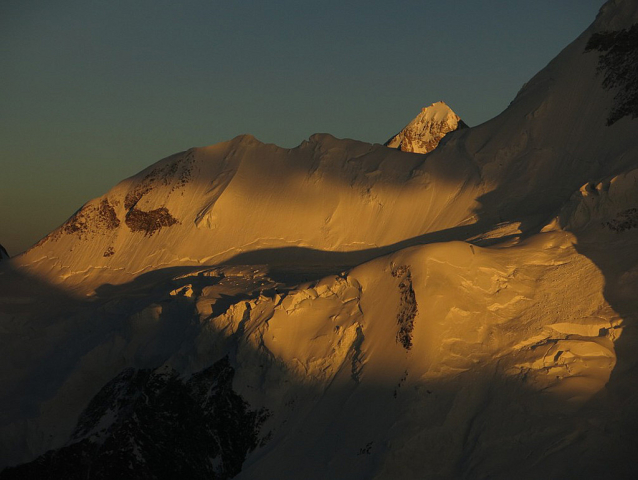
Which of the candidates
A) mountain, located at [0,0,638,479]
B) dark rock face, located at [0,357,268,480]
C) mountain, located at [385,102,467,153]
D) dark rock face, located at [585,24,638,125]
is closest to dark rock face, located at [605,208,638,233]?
mountain, located at [0,0,638,479]

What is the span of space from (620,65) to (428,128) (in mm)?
44348

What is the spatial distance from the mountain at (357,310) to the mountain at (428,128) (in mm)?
33670

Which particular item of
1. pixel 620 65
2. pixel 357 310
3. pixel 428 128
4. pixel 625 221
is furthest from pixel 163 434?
pixel 428 128

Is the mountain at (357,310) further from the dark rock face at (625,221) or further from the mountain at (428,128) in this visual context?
the mountain at (428,128)

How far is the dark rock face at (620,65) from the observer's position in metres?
46.0

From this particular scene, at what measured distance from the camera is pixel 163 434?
1481 inches

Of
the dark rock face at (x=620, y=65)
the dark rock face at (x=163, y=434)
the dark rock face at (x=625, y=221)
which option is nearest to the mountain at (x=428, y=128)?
the dark rock face at (x=620, y=65)

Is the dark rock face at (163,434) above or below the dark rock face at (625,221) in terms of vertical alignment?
above

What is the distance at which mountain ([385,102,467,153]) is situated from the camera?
9019 cm

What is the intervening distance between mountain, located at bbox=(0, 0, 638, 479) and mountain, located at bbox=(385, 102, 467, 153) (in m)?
33.7

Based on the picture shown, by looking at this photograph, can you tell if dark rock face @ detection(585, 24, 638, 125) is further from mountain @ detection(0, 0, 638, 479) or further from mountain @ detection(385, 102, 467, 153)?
mountain @ detection(385, 102, 467, 153)

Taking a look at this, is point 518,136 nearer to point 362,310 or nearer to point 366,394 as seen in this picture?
point 362,310

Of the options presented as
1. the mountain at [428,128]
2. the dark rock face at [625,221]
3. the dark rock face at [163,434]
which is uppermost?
the mountain at [428,128]

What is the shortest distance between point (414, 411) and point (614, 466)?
691 cm
